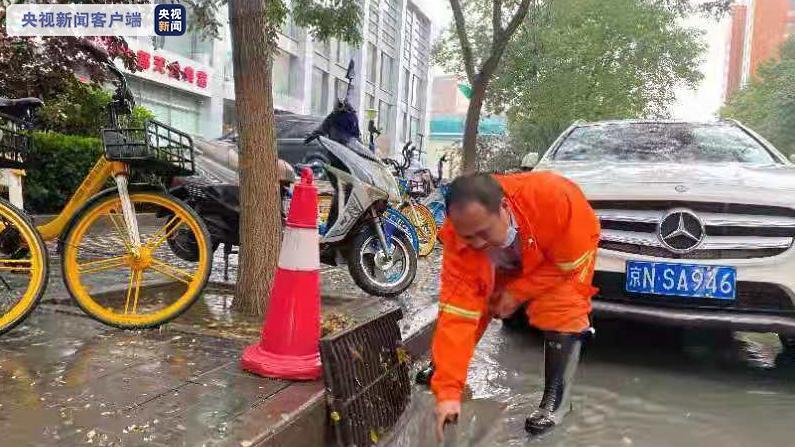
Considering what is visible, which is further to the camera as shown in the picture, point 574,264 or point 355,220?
point 355,220

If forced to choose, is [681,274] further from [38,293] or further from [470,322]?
[38,293]

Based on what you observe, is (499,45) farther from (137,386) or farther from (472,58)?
(137,386)

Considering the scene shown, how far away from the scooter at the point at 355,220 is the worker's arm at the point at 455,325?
280 cm

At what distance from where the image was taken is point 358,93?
37.0 m

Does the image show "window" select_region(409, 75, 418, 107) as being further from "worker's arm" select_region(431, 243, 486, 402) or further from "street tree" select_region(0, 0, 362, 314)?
"worker's arm" select_region(431, 243, 486, 402)

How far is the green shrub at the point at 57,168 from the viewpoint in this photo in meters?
9.02

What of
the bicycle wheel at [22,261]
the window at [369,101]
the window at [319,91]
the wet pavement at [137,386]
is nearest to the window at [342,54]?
the window at [319,91]

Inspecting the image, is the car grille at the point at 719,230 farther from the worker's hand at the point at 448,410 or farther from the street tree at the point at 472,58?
the street tree at the point at 472,58

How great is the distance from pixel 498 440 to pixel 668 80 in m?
27.1

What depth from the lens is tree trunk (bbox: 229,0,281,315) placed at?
4.20 m

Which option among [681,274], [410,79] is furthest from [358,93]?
[681,274]

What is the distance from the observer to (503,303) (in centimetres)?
288

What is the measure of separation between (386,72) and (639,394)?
138 feet

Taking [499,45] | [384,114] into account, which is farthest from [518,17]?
[384,114]
